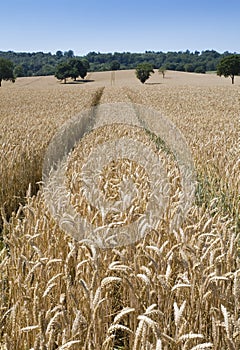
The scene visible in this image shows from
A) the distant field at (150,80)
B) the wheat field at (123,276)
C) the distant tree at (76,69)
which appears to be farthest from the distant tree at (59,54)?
the wheat field at (123,276)

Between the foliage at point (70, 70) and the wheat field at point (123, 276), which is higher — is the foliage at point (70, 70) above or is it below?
above

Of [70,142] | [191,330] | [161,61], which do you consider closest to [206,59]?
[161,61]

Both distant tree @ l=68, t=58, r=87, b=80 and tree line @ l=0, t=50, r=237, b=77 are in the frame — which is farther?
tree line @ l=0, t=50, r=237, b=77

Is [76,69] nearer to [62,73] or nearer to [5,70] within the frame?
[62,73]

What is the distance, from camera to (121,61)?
14875 cm

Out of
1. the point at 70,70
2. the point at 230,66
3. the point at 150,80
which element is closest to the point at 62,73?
the point at 70,70

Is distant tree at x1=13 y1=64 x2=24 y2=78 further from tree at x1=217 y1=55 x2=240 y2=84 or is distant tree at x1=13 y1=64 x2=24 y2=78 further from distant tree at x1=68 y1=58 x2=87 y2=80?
tree at x1=217 y1=55 x2=240 y2=84

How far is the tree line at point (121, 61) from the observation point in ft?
386

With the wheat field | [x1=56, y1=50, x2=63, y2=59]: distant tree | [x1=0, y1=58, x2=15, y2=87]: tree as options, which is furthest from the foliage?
[x1=56, y1=50, x2=63, y2=59]: distant tree

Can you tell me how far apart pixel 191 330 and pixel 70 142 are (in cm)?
892

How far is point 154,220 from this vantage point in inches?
146

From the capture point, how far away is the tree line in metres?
118

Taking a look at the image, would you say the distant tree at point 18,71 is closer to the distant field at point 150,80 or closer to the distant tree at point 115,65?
the distant field at point 150,80

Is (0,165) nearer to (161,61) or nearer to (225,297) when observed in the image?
(225,297)
